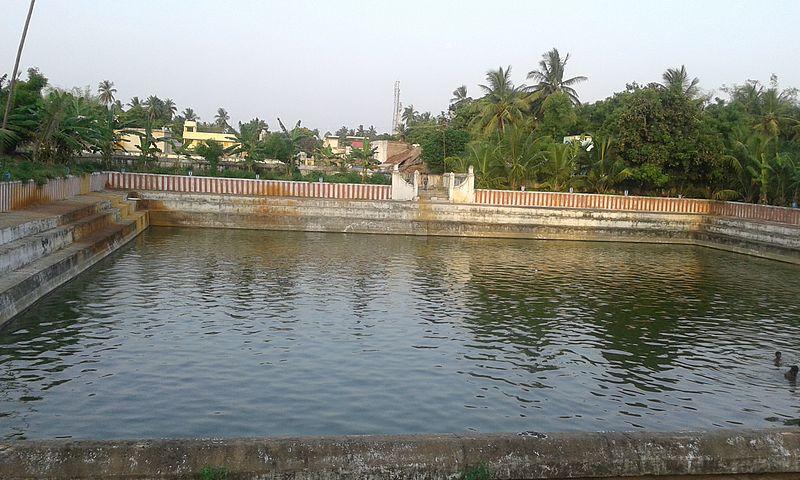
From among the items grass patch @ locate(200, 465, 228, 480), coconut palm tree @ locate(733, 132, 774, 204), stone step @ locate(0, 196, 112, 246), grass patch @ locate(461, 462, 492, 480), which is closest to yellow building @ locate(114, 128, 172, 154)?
stone step @ locate(0, 196, 112, 246)

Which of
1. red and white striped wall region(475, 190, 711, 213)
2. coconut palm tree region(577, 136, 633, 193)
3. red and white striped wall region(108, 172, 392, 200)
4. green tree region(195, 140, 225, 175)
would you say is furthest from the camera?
green tree region(195, 140, 225, 175)

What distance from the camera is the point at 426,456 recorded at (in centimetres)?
514

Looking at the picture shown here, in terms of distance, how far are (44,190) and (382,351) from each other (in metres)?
12.8

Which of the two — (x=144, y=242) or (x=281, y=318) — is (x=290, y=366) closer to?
(x=281, y=318)

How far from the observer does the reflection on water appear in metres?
7.75

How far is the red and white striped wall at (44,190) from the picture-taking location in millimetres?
15922

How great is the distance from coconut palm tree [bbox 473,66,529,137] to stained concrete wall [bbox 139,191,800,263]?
12.1 meters

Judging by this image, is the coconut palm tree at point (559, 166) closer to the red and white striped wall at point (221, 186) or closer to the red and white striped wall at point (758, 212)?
the red and white striped wall at point (758, 212)

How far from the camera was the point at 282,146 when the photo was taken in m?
38.0

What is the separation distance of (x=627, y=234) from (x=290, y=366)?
74.1 feet

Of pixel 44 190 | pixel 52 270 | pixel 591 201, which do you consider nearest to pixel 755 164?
pixel 591 201

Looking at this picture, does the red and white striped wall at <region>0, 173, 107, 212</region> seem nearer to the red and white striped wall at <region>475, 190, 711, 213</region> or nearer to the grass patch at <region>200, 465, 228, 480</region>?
the grass patch at <region>200, 465, 228, 480</region>

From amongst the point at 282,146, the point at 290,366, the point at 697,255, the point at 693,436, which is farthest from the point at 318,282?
the point at 282,146

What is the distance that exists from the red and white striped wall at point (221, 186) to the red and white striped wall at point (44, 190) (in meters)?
1.16
